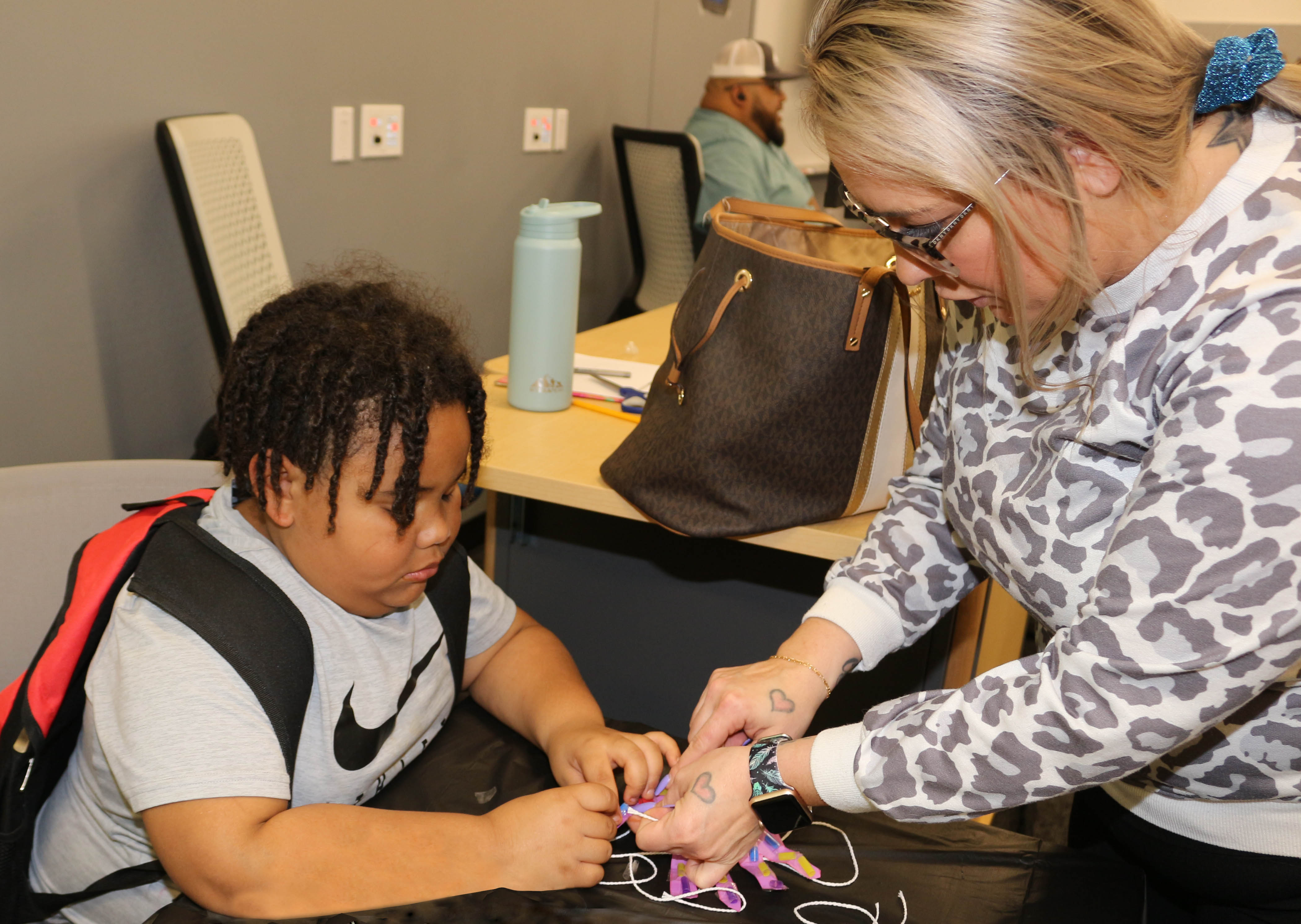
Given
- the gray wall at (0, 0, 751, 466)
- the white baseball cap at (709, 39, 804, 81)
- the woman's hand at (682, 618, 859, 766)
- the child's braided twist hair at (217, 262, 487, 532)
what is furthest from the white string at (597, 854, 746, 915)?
the white baseball cap at (709, 39, 804, 81)

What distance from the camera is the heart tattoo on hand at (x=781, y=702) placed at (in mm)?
1002

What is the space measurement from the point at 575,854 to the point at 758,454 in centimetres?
49

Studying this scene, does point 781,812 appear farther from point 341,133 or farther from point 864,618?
point 341,133

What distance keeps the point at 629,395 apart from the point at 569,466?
12.1 inches

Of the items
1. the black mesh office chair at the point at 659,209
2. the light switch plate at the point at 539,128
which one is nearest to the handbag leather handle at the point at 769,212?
the black mesh office chair at the point at 659,209

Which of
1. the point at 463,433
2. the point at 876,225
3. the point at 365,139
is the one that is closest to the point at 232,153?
the point at 365,139

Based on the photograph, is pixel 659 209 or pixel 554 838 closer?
pixel 554 838

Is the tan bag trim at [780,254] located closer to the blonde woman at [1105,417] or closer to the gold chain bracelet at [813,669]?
the blonde woman at [1105,417]

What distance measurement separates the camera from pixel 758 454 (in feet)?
3.91

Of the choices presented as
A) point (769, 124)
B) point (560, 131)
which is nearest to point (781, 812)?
point (560, 131)

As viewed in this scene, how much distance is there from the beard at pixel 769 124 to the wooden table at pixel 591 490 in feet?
7.96

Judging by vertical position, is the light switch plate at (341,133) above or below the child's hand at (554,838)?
above

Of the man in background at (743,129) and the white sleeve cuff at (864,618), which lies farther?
the man in background at (743,129)

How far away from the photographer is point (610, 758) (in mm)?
1059
